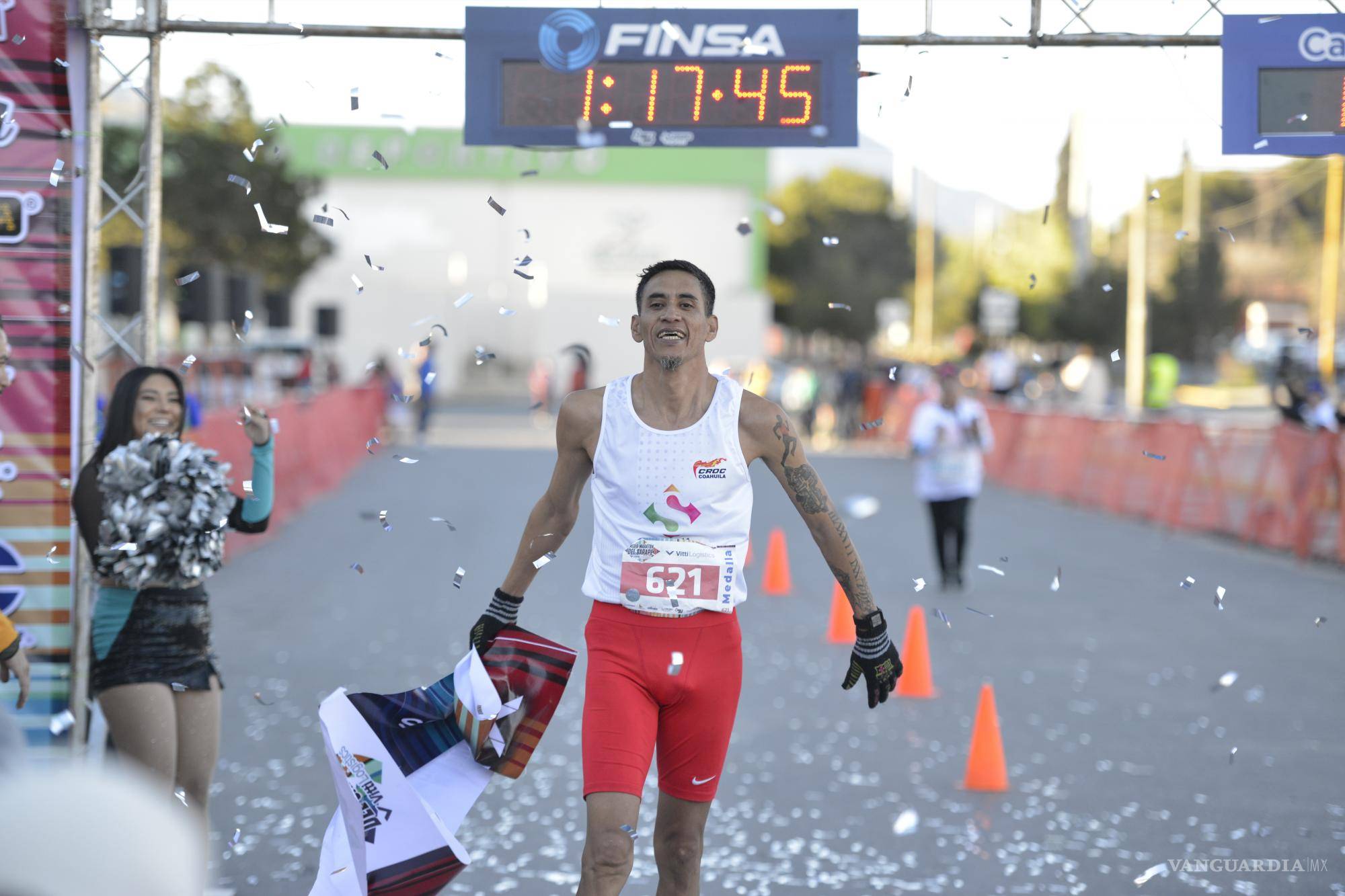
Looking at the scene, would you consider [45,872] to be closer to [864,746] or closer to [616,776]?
[616,776]

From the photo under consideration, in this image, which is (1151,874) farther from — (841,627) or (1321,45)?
(841,627)

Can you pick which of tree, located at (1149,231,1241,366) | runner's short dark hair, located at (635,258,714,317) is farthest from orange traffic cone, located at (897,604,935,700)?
tree, located at (1149,231,1241,366)

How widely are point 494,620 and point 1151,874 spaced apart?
9.00 ft

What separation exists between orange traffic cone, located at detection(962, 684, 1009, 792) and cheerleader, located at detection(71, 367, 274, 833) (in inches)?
137

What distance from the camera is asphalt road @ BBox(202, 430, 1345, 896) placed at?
6008 millimetres

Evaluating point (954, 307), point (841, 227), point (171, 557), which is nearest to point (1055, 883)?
point (171, 557)

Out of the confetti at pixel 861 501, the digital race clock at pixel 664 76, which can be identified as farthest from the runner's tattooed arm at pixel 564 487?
the confetti at pixel 861 501

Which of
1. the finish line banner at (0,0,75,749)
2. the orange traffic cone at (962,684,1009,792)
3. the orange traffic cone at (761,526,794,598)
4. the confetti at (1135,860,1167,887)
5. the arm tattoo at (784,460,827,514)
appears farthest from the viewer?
the orange traffic cone at (761,526,794,598)

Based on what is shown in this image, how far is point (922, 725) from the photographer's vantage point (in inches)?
330

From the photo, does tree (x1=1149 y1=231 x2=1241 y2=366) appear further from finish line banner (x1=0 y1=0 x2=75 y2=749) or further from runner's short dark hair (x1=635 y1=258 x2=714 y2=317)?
runner's short dark hair (x1=635 y1=258 x2=714 y2=317)

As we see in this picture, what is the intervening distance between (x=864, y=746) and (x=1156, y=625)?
4596 mm

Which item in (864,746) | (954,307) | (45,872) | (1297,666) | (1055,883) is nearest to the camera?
(45,872)

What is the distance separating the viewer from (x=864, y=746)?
7926 millimetres

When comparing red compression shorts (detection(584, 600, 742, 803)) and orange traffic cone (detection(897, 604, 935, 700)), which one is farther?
orange traffic cone (detection(897, 604, 935, 700))
